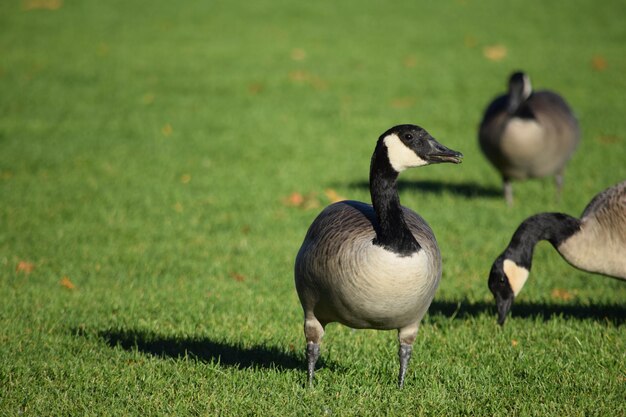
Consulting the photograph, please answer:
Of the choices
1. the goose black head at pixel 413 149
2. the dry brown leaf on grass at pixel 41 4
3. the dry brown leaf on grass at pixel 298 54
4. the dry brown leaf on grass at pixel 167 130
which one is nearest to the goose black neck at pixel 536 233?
the goose black head at pixel 413 149

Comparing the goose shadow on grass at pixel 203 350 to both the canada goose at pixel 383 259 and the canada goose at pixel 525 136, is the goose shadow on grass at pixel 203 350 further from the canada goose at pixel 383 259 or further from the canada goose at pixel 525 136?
the canada goose at pixel 525 136

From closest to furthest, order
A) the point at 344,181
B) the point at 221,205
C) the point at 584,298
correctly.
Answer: the point at 584,298
the point at 221,205
the point at 344,181

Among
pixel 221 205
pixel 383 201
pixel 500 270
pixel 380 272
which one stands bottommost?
pixel 221 205

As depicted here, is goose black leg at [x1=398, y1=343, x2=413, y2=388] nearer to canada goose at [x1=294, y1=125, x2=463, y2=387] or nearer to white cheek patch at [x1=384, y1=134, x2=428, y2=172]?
canada goose at [x1=294, y1=125, x2=463, y2=387]

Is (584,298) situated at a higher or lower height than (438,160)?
lower

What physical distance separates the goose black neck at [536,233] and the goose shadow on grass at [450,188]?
15.4 ft

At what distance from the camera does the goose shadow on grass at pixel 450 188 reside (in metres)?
11.6

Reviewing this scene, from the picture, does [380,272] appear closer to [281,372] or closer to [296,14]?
[281,372]

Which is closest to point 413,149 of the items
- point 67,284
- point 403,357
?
point 403,357

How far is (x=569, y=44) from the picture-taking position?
2078 cm

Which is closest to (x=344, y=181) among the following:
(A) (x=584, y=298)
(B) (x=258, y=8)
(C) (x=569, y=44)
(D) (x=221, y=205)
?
(D) (x=221, y=205)

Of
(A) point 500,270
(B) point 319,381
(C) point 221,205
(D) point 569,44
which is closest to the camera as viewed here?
(B) point 319,381

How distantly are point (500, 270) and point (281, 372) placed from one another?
1.95 meters

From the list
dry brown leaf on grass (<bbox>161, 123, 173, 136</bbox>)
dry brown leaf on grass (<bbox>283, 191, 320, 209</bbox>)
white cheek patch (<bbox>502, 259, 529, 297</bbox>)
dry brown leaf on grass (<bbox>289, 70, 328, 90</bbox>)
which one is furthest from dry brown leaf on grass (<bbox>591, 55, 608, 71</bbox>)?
white cheek patch (<bbox>502, 259, 529, 297</bbox>)
